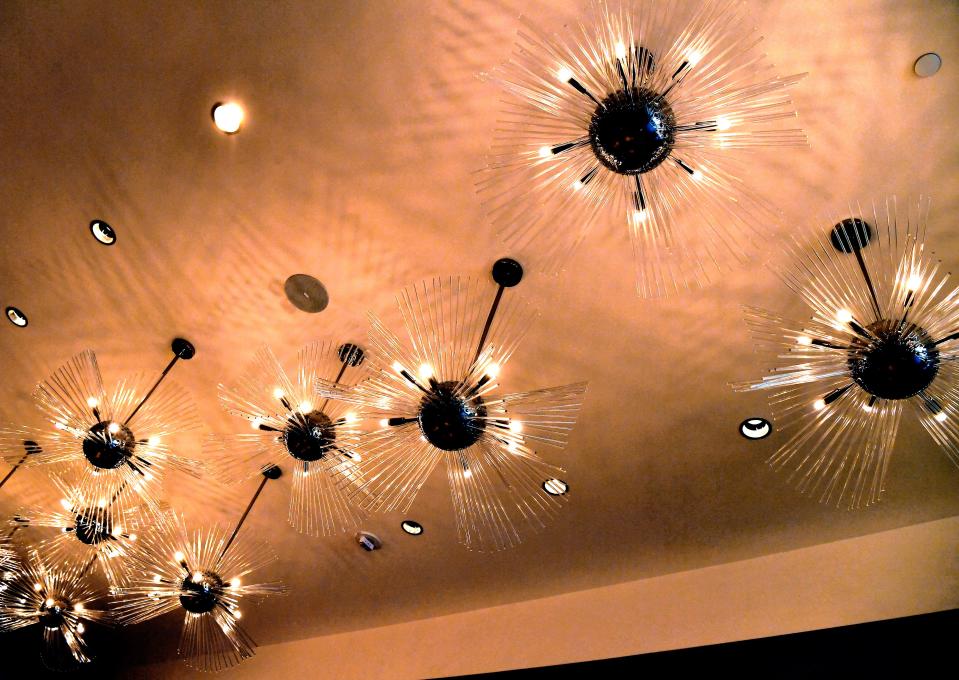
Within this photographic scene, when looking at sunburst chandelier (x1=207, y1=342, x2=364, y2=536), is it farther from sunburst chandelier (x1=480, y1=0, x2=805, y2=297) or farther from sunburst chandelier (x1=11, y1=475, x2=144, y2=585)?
sunburst chandelier (x1=480, y1=0, x2=805, y2=297)

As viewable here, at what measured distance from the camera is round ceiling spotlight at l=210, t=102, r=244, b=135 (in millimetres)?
2799

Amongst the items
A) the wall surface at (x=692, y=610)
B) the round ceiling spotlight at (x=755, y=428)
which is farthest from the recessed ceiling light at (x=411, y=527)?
the round ceiling spotlight at (x=755, y=428)

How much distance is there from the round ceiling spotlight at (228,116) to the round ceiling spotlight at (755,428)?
288 centimetres

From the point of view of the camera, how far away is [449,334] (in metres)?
3.34

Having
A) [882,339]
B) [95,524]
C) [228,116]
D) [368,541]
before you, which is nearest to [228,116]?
[228,116]

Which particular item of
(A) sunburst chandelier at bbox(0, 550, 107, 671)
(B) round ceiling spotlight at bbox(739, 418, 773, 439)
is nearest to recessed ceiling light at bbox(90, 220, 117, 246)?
(A) sunburst chandelier at bbox(0, 550, 107, 671)

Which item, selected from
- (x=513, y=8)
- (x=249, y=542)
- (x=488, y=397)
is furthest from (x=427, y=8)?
(x=249, y=542)

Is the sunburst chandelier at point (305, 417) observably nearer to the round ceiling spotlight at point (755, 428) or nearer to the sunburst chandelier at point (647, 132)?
the sunburst chandelier at point (647, 132)

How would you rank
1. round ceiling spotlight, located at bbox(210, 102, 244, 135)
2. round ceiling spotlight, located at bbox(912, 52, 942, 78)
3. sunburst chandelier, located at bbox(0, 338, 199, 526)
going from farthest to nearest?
sunburst chandelier, located at bbox(0, 338, 199, 526), round ceiling spotlight, located at bbox(210, 102, 244, 135), round ceiling spotlight, located at bbox(912, 52, 942, 78)

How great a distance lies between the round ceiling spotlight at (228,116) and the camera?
9.18ft

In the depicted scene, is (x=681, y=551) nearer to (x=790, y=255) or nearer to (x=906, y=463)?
(x=906, y=463)

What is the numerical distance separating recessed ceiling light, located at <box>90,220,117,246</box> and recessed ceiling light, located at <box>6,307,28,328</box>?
882mm

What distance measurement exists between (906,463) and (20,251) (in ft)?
16.0

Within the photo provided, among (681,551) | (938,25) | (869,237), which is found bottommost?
(681,551)
